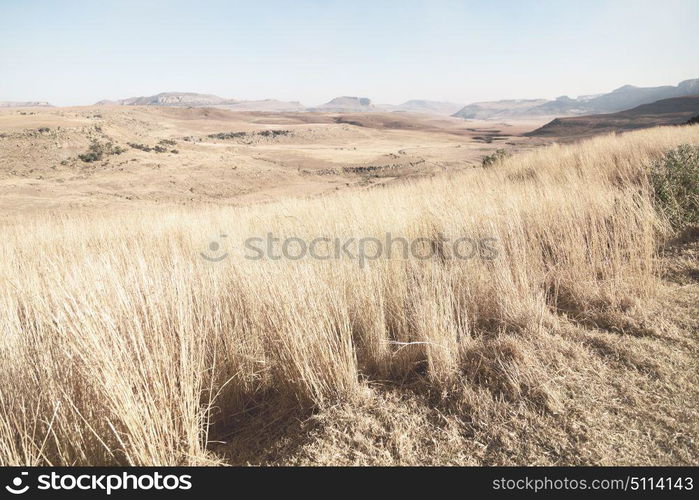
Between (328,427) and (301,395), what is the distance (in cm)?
34

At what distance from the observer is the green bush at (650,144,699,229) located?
14.4 feet

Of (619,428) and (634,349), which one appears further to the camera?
(634,349)

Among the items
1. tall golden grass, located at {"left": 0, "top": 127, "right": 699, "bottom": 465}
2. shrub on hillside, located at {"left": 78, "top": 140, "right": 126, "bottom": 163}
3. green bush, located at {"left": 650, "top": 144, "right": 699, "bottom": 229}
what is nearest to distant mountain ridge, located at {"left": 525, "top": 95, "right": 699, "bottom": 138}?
green bush, located at {"left": 650, "top": 144, "right": 699, "bottom": 229}

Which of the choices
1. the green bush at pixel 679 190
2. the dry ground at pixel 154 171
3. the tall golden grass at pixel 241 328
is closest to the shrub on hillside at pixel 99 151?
the dry ground at pixel 154 171

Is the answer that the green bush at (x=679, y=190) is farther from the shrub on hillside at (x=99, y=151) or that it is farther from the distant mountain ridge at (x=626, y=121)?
the distant mountain ridge at (x=626, y=121)

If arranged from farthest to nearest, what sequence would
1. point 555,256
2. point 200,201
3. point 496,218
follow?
point 200,201 < point 496,218 < point 555,256

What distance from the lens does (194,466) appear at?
1.68 m

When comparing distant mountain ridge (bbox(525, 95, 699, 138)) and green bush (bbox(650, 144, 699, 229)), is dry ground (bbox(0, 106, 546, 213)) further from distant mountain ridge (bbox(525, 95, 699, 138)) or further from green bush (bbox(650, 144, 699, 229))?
distant mountain ridge (bbox(525, 95, 699, 138))

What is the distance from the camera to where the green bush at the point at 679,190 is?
14.4ft

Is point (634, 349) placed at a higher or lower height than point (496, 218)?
lower

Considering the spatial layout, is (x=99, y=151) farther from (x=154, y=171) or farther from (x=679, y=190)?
(x=679, y=190)

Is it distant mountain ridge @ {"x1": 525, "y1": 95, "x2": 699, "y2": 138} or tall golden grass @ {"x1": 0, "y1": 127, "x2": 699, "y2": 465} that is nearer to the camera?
tall golden grass @ {"x1": 0, "y1": 127, "x2": 699, "y2": 465}
